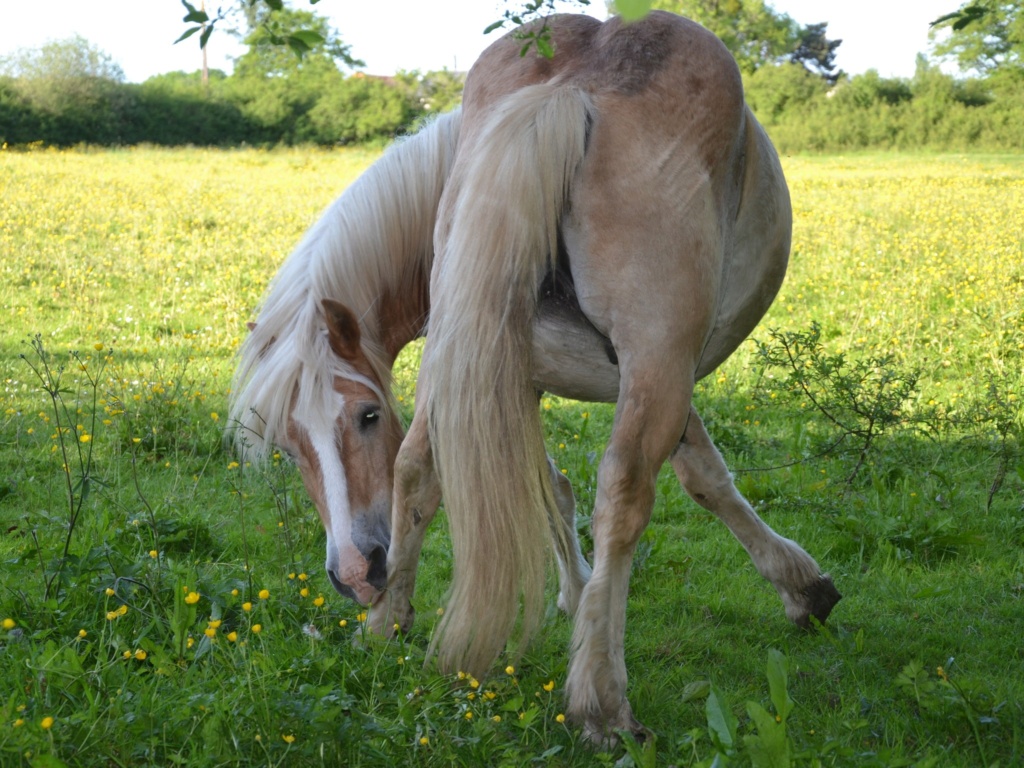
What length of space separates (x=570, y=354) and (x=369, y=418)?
0.91m

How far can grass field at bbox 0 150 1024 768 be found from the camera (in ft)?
7.73

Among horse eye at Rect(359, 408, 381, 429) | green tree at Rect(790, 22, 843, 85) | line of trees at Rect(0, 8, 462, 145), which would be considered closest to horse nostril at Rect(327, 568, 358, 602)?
horse eye at Rect(359, 408, 381, 429)

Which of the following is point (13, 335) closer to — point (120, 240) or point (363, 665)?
point (120, 240)

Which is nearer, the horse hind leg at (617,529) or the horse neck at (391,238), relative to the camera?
the horse hind leg at (617,529)

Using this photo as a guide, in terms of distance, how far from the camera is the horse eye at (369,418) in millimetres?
3299

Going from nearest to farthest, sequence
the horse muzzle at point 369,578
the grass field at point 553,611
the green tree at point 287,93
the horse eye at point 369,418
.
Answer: the grass field at point 553,611, the horse muzzle at point 369,578, the horse eye at point 369,418, the green tree at point 287,93

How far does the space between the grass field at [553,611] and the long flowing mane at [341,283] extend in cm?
39

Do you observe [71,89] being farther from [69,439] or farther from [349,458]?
[349,458]

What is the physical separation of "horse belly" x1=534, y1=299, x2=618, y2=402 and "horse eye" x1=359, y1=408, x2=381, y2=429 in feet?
2.18

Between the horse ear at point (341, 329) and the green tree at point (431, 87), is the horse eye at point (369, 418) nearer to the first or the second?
the horse ear at point (341, 329)

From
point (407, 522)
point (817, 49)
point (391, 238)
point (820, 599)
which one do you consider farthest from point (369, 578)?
point (817, 49)

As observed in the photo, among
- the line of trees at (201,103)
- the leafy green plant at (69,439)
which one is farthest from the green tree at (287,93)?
the leafy green plant at (69,439)

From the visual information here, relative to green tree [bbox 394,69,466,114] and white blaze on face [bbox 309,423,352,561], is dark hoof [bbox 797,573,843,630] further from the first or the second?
green tree [bbox 394,69,466,114]

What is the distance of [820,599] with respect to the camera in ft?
11.8
